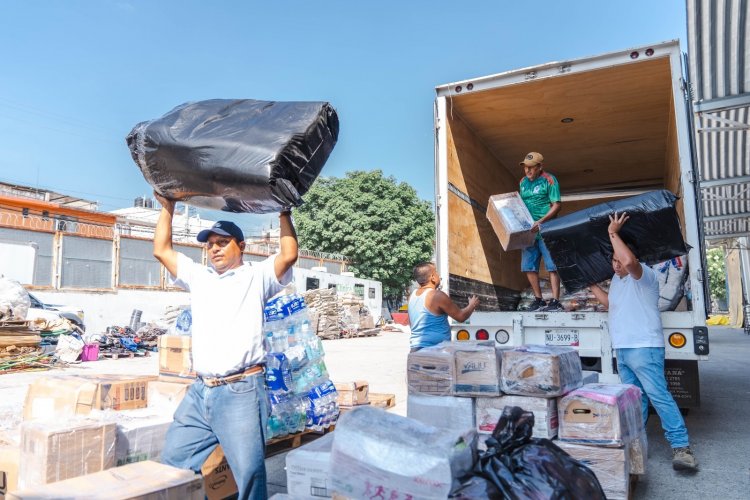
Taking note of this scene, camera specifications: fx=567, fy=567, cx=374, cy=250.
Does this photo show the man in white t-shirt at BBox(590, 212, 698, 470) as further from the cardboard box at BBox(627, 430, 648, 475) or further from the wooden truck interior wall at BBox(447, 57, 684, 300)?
the wooden truck interior wall at BBox(447, 57, 684, 300)

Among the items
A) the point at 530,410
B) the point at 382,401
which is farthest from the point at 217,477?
the point at 382,401

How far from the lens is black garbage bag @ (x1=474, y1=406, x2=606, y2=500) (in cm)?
197

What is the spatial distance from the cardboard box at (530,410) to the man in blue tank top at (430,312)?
4.06 ft

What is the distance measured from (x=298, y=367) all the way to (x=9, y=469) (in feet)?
8.64

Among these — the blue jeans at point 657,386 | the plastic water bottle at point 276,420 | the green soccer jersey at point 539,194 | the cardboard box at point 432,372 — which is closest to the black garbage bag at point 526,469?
the cardboard box at point 432,372

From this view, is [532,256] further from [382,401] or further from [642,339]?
[382,401]

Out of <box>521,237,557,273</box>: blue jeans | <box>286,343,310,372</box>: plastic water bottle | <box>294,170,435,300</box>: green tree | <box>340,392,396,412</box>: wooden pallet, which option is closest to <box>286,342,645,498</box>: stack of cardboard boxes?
<box>286,343,310,372</box>: plastic water bottle

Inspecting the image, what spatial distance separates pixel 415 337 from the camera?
15.7 ft

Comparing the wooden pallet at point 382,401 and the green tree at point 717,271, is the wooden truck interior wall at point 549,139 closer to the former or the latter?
the wooden pallet at point 382,401

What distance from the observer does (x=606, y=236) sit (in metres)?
4.47

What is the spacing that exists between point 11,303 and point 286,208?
11.5 metres

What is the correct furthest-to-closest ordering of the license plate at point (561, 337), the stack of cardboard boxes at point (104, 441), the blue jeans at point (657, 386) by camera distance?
the license plate at point (561, 337) → the blue jeans at point (657, 386) → the stack of cardboard boxes at point (104, 441)

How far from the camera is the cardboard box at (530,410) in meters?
3.23

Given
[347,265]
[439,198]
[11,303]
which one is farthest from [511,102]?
[347,265]
